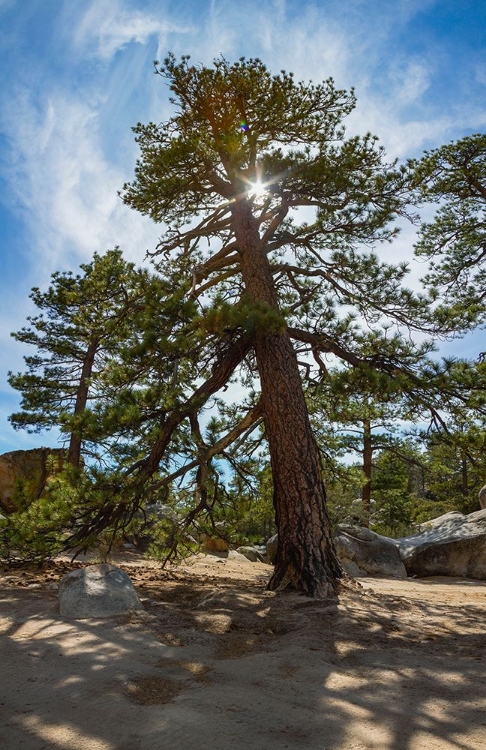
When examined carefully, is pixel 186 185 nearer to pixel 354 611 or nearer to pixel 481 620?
pixel 354 611

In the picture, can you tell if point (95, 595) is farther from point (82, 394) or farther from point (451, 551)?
point (82, 394)

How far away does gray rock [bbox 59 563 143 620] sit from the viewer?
16.0 feet

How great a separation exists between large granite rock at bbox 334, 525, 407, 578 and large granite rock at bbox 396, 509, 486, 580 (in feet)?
1.17

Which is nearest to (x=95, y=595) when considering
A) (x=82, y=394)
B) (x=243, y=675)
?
(x=243, y=675)

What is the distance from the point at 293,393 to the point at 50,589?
13.0ft

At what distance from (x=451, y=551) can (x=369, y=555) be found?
6.35 feet

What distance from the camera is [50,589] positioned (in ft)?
19.5

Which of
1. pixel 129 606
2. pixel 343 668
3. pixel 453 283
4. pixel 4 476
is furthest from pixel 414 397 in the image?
pixel 4 476

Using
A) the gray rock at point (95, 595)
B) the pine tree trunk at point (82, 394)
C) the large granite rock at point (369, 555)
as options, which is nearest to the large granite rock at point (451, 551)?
the large granite rock at point (369, 555)

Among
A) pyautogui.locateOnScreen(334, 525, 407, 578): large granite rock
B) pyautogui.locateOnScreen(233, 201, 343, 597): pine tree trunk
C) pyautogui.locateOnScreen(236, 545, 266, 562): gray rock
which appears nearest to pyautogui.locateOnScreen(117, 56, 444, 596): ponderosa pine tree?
pyautogui.locateOnScreen(233, 201, 343, 597): pine tree trunk

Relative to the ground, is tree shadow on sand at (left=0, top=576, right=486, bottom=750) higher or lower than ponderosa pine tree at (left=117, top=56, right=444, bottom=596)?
lower

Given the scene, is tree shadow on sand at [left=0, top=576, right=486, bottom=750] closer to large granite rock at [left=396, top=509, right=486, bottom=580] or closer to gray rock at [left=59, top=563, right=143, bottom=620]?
gray rock at [left=59, top=563, right=143, bottom=620]

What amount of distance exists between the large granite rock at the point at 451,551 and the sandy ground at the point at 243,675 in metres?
5.89

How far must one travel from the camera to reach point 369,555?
12.2 meters
